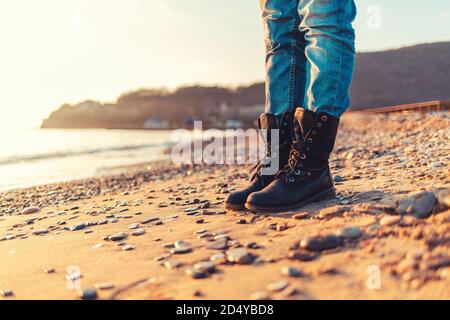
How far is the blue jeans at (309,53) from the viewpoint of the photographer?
8.00ft

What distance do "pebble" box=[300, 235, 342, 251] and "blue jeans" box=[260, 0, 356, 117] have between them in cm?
94

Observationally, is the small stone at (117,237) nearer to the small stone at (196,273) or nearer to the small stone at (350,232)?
the small stone at (196,273)

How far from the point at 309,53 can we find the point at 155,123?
161ft

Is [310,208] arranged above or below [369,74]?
below

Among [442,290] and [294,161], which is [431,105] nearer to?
[294,161]

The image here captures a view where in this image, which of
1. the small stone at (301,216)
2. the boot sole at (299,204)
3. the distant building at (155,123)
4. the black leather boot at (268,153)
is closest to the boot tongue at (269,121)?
the black leather boot at (268,153)

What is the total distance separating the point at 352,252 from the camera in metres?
Answer: 1.74

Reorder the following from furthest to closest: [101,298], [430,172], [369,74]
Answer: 1. [369,74]
2. [430,172]
3. [101,298]

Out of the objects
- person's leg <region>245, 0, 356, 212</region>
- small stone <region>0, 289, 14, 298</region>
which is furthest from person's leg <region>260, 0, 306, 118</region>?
small stone <region>0, 289, 14, 298</region>

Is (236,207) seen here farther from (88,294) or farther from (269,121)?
(88,294)

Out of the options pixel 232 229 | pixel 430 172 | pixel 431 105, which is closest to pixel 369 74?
pixel 431 105

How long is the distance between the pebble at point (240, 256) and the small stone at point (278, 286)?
0.26 m
